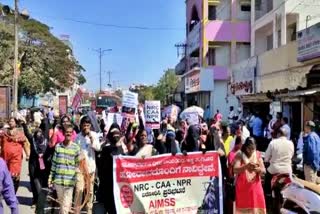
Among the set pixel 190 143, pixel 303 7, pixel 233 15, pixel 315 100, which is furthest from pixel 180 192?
pixel 233 15

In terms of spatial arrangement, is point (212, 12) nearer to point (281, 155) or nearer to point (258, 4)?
point (258, 4)

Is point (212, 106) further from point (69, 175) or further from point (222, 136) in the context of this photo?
point (69, 175)

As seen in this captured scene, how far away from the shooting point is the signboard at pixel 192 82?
1705 inches

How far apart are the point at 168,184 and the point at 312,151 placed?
4.54m

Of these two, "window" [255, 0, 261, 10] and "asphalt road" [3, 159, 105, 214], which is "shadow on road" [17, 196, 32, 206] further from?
"window" [255, 0, 261, 10]

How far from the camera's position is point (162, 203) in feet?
27.0

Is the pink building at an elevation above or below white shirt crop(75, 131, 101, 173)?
above

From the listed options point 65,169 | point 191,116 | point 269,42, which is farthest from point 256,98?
point 65,169

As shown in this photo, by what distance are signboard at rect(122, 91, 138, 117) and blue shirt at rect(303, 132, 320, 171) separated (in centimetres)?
649

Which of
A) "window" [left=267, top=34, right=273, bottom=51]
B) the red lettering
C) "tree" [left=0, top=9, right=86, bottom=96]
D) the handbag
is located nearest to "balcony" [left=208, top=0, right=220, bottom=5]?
"window" [left=267, top=34, right=273, bottom=51]

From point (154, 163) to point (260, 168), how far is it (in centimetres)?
150

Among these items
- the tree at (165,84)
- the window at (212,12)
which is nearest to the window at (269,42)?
the window at (212,12)

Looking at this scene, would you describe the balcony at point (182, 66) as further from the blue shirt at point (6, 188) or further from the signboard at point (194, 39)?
the blue shirt at point (6, 188)

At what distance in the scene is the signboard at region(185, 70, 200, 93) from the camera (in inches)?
1705
